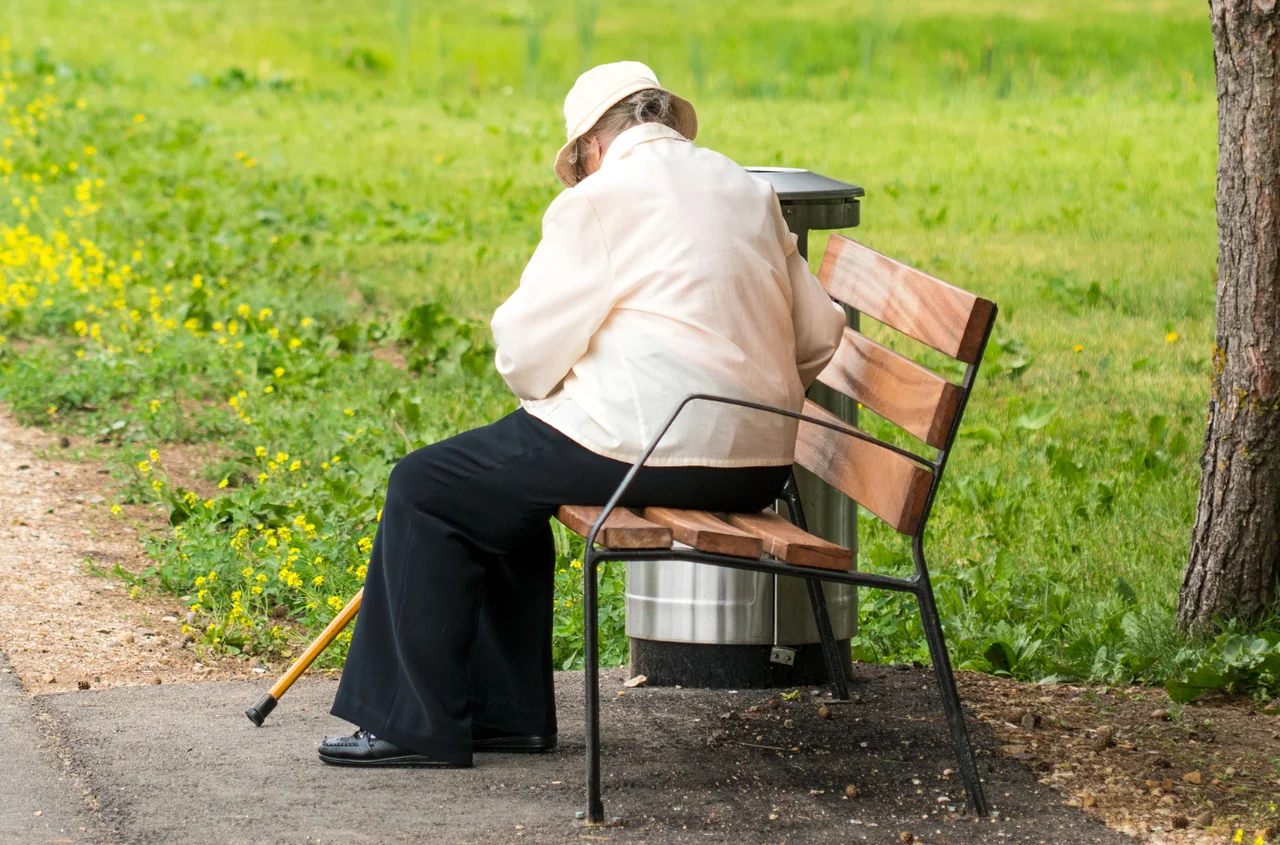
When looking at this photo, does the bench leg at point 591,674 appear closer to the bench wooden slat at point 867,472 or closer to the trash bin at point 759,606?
the bench wooden slat at point 867,472

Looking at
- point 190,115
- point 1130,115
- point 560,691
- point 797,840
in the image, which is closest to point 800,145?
point 1130,115

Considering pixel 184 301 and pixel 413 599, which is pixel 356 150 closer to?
pixel 184 301

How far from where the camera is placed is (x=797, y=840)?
125 inches

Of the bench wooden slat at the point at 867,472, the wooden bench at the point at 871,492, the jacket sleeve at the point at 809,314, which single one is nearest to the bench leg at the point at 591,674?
the wooden bench at the point at 871,492

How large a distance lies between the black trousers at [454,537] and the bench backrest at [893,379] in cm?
24

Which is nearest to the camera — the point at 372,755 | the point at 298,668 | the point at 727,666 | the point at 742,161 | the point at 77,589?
the point at 372,755

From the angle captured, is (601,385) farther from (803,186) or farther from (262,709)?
(262,709)

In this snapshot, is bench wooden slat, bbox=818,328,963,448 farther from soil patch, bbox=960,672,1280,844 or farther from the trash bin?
soil patch, bbox=960,672,1280,844

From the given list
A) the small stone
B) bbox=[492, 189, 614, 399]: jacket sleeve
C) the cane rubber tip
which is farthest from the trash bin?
the cane rubber tip

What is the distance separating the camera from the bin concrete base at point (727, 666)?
407 cm

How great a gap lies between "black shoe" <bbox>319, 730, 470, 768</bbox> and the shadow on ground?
0.03 meters

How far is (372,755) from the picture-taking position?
350cm

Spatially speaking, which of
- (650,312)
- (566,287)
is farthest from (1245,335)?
(566,287)

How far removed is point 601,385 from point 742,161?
28.8 ft
